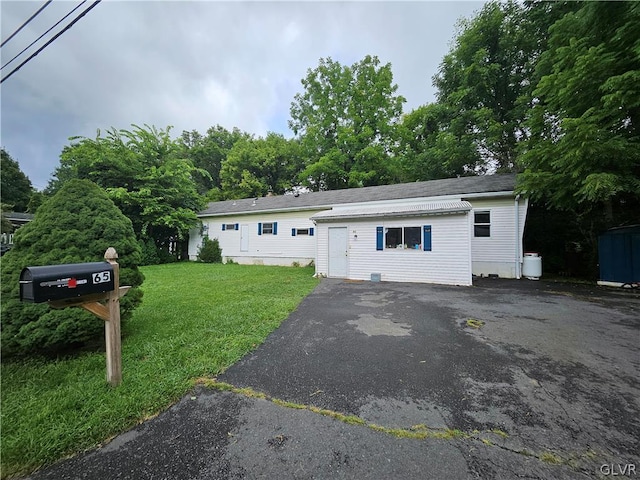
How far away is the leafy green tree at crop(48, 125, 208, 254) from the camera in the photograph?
14.2 metres

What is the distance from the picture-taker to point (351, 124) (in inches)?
878

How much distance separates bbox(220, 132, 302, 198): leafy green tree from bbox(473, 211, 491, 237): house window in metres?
19.1

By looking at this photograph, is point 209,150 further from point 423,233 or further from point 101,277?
point 101,277

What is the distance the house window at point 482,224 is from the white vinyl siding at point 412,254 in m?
2.63

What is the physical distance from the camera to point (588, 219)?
396 inches

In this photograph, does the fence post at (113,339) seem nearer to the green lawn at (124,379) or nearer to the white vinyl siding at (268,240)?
the green lawn at (124,379)

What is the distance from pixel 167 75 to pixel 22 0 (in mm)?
4920

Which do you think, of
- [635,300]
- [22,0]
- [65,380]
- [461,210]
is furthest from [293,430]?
[635,300]

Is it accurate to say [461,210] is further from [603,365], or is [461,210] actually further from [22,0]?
[22,0]

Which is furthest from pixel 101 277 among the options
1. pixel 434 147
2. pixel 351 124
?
pixel 351 124

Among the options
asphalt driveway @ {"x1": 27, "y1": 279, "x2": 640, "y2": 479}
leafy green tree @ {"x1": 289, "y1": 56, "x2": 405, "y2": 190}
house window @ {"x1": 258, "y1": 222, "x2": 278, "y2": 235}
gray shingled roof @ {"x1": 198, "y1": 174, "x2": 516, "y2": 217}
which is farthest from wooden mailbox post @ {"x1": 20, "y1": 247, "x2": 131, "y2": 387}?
leafy green tree @ {"x1": 289, "y1": 56, "x2": 405, "y2": 190}

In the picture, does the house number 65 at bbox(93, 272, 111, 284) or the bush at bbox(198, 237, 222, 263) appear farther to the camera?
the bush at bbox(198, 237, 222, 263)

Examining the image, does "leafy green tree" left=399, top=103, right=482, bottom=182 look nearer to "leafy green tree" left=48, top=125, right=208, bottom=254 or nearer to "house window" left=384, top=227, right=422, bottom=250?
"house window" left=384, top=227, right=422, bottom=250

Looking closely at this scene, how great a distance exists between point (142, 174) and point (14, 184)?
2752cm
